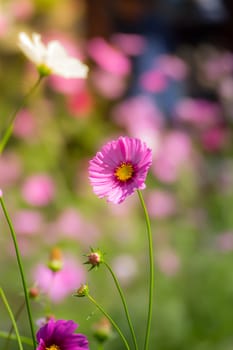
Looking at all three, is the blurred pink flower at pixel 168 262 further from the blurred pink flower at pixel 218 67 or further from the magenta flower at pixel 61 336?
the magenta flower at pixel 61 336

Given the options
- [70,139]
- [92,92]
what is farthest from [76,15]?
[70,139]

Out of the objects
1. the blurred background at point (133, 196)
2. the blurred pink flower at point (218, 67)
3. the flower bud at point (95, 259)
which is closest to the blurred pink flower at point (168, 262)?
the blurred background at point (133, 196)

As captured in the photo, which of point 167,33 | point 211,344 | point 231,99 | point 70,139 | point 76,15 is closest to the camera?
point 211,344

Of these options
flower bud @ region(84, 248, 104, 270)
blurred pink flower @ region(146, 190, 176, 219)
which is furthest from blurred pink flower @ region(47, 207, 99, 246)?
flower bud @ region(84, 248, 104, 270)

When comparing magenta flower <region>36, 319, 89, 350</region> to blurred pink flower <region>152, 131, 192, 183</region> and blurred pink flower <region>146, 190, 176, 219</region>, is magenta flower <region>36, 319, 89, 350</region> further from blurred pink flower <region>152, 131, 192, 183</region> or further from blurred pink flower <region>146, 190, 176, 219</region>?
blurred pink flower <region>152, 131, 192, 183</region>

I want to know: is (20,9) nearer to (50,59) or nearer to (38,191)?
(38,191)

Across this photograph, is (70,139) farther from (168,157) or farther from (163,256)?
(163,256)

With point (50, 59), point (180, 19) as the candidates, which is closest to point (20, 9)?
point (180, 19)
